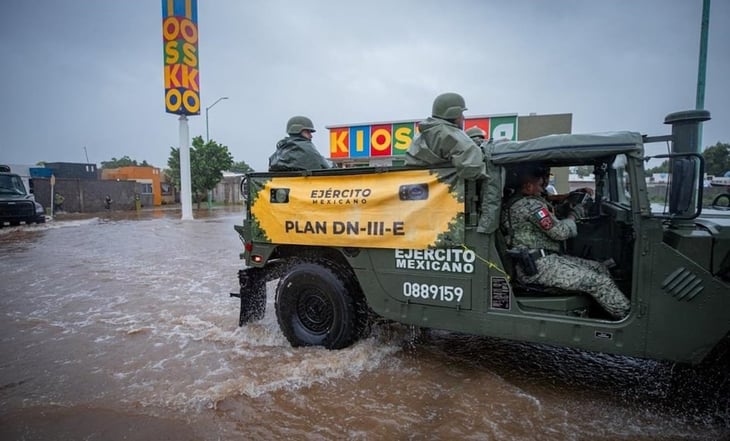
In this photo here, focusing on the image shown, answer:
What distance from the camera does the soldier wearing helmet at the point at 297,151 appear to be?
469cm

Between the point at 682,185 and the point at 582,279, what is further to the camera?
the point at 582,279

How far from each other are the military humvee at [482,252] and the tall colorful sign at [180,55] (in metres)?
19.2

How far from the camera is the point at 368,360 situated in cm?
421

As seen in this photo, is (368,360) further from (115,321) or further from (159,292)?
(159,292)

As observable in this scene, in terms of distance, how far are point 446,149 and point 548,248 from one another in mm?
1220

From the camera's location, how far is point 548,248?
3.56 meters

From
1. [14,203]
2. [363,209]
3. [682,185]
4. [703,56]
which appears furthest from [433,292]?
[14,203]

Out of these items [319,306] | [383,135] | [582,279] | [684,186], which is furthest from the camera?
[383,135]

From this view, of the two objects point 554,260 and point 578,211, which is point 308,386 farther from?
point 578,211

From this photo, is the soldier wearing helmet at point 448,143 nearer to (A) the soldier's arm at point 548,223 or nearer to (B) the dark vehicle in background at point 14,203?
(A) the soldier's arm at point 548,223

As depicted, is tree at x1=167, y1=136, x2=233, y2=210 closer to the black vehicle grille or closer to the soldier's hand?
the black vehicle grille

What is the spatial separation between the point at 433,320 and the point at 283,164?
7.77ft

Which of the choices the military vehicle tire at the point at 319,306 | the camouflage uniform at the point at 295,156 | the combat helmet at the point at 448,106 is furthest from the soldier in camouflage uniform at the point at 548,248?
the camouflage uniform at the point at 295,156

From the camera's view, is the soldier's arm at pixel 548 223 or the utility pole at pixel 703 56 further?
the utility pole at pixel 703 56
